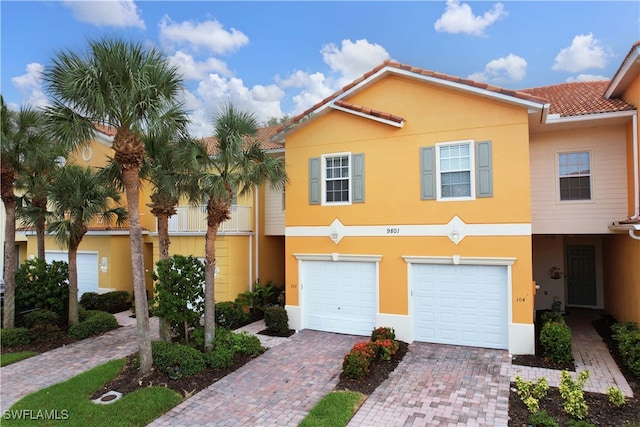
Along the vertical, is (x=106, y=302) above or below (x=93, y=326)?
above

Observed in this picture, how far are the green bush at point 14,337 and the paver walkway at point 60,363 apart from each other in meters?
1.50

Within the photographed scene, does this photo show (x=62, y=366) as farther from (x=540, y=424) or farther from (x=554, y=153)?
(x=554, y=153)

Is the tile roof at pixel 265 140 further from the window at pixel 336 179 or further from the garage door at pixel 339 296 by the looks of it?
the garage door at pixel 339 296

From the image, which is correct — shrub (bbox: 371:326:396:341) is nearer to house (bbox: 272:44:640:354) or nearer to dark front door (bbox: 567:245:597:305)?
house (bbox: 272:44:640:354)

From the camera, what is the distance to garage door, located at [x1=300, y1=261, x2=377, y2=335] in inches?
499

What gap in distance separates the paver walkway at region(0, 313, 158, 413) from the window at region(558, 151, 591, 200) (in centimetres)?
1474

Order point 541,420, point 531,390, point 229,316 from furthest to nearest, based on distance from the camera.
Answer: point 229,316, point 531,390, point 541,420

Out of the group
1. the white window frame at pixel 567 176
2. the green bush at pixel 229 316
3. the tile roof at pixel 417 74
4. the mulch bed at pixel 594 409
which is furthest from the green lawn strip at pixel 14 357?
the white window frame at pixel 567 176

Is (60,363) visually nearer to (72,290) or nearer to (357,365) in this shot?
(72,290)

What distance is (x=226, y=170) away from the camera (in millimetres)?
10570

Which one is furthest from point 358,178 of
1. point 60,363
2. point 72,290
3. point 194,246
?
point 72,290

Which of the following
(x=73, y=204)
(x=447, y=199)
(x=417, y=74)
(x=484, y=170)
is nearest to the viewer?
(x=484, y=170)

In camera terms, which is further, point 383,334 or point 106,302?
point 106,302

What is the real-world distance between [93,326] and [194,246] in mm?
4636
